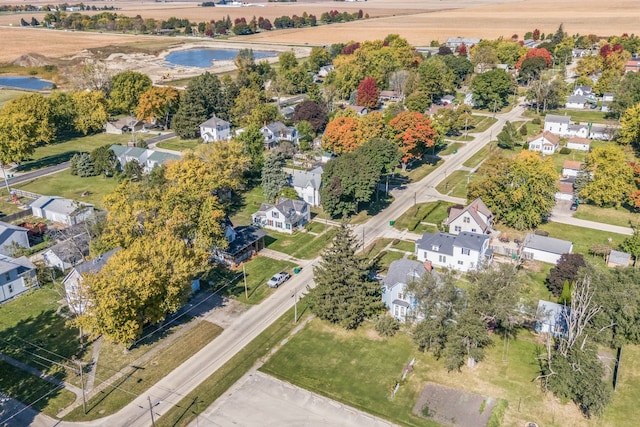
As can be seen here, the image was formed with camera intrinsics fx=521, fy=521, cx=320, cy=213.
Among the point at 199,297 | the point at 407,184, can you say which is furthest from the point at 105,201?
the point at 407,184

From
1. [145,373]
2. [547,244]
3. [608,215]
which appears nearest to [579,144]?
[608,215]

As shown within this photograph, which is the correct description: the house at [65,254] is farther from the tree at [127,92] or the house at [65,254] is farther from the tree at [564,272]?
the tree at [127,92]

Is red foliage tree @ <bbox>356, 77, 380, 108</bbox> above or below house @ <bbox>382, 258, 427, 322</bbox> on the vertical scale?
above

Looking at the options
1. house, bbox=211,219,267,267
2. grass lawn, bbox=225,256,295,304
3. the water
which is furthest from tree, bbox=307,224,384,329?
the water

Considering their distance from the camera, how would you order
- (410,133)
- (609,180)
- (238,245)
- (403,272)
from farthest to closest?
(410,133) → (609,180) → (238,245) → (403,272)

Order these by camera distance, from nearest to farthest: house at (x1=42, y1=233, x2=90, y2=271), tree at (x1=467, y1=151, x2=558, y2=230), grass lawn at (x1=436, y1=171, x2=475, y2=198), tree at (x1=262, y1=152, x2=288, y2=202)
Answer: house at (x1=42, y1=233, x2=90, y2=271) → tree at (x1=467, y1=151, x2=558, y2=230) → tree at (x1=262, y1=152, x2=288, y2=202) → grass lawn at (x1=436, y1=171, x2=475, y2=198)

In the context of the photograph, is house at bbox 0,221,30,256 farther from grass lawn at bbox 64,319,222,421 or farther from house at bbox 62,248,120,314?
grass lawn at bbox 64,319,222,421

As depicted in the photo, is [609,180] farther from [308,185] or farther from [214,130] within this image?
[214,130]
